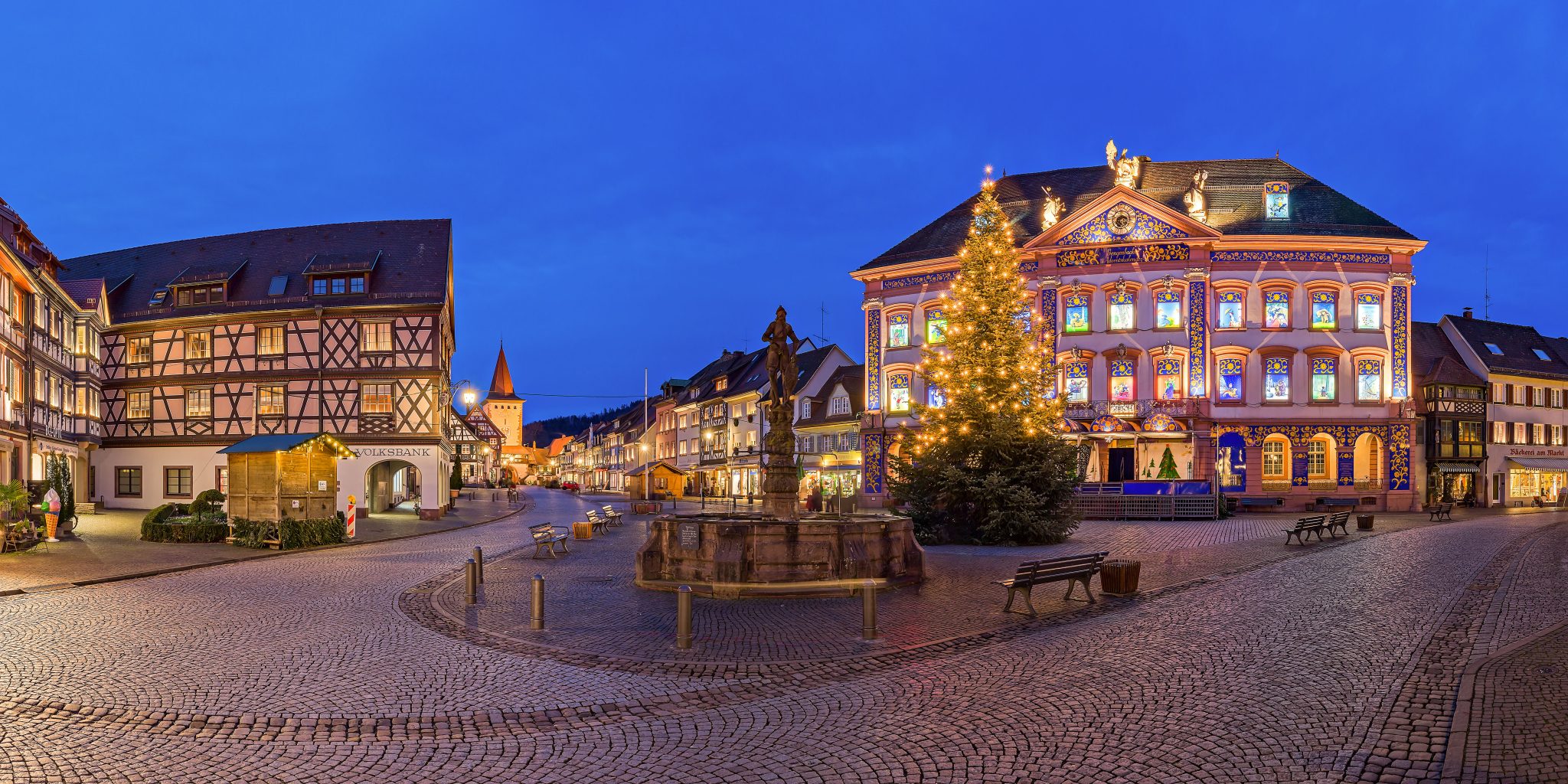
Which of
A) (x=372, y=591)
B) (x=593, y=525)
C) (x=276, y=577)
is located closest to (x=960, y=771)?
(x=372, y=591)

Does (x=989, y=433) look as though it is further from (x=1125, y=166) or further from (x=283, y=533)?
(x=1125, y=166)

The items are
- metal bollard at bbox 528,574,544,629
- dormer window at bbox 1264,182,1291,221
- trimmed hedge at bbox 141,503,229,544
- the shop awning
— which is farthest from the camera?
the shop awning

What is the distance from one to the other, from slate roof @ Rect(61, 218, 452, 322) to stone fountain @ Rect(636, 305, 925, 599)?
88.2ft

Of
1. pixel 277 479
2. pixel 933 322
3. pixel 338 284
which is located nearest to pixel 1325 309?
pixel 933 322

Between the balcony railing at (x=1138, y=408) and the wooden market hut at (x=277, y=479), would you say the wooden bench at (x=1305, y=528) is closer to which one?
the balcony railing at (x=1138, y=408)

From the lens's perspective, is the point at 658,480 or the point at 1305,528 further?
the point at 658,480

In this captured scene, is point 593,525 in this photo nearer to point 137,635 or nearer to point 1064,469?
point 1064,469

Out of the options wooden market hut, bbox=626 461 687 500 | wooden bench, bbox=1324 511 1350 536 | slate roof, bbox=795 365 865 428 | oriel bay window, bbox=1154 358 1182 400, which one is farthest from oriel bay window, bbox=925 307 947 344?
wooden bench, bbox=1324 511 1350 536

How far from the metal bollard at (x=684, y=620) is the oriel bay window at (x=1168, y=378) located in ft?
127

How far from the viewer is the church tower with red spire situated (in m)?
143

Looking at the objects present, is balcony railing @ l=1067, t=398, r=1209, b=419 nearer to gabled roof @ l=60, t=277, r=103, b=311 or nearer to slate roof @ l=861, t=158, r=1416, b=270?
slate roof @ l=861, t=158, r=1416, b=270

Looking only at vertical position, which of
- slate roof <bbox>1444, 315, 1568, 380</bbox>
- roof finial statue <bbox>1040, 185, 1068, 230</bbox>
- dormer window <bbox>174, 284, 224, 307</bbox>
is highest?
roof finial statue <bbox>1040, 185, 1068, 230</bbox>

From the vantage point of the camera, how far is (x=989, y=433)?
25938mm

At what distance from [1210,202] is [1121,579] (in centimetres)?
3789
